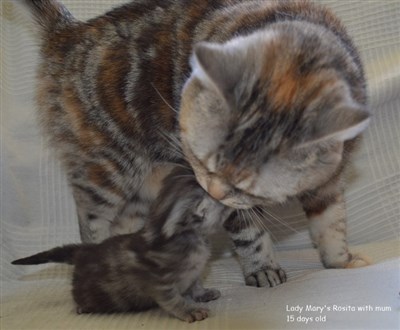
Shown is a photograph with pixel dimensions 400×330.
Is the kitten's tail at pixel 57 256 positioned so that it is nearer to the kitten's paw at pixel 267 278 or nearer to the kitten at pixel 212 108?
the kitten at pixel 212 108

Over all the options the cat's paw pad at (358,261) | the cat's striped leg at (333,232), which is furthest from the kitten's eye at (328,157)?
the cat's paw pad at (358,261)

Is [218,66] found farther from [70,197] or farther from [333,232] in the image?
[70,197]

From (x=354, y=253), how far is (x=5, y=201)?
3.69 ft

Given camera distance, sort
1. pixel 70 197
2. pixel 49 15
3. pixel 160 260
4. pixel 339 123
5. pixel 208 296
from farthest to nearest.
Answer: pixel 70 197 → pixel 49 15 → pixel 208 296 → pixel 160 260 → pixel 339 123

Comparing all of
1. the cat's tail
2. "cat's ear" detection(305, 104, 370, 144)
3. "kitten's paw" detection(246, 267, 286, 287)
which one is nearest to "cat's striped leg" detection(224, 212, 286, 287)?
"kitten's paw" detection(246, 267, 286, 287)

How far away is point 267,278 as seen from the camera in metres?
1.65

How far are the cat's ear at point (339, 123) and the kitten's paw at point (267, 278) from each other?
0.55 metres

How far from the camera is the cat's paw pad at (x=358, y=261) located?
169 centimetres

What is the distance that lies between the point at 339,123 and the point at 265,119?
0.49 feet

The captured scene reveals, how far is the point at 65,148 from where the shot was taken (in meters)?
1.76

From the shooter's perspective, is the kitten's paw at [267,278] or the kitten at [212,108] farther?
the kitten's paw at [267,278]

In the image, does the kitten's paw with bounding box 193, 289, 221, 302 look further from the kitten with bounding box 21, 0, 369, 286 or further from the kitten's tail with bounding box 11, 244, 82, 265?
the kitten's tail with bounding box 11, 244, 82, 265

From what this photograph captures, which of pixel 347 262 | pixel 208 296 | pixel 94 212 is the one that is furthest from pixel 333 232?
pixel 94 212

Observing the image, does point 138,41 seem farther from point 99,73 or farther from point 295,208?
point 295,208
